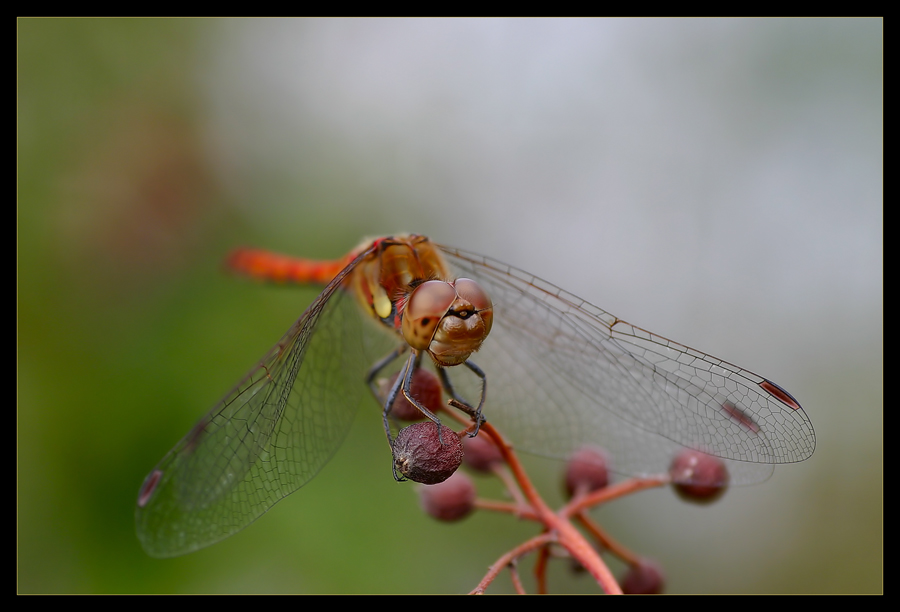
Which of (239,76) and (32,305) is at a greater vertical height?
(239,76)

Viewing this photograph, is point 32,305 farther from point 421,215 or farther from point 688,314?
point 688,314

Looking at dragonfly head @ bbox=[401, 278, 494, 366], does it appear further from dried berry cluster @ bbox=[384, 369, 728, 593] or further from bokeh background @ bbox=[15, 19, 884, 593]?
bokeh background @ bbox=[15, 19, 884, 593]

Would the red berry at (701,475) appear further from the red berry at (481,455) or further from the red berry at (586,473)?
the red berry at (481,455)

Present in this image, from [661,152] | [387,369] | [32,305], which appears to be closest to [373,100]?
[661,152]

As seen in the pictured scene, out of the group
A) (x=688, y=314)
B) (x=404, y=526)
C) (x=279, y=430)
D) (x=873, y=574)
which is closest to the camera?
(x=279, y=430)

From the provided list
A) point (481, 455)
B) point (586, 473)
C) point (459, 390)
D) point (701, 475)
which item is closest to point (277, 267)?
point (459, 390)

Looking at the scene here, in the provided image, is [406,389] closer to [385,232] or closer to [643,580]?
[643,580]
